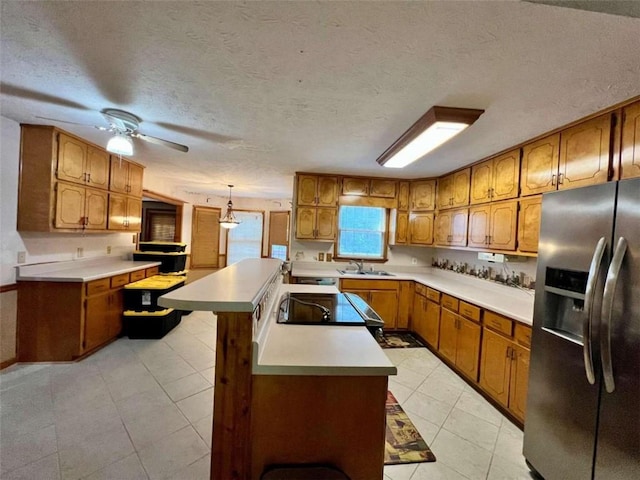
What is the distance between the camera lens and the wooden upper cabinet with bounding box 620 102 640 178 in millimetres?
1620

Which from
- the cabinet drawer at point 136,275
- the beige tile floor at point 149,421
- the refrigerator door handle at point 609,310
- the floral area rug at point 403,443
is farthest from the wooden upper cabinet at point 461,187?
the cabinet drawer at point 136,275

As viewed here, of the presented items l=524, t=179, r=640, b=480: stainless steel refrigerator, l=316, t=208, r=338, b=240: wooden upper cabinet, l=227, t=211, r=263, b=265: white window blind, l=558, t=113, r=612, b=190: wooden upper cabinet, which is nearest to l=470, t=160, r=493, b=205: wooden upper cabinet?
l=558, t=113, r=612, b=190: wooden upper cabinet

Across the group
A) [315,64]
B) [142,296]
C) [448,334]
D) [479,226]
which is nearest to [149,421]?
[142,296]

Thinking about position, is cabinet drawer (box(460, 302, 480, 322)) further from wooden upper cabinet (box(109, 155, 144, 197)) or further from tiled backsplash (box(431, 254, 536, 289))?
wooden upper cabinet (box(109, 155, 144, 197))

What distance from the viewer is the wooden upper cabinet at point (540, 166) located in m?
2.15

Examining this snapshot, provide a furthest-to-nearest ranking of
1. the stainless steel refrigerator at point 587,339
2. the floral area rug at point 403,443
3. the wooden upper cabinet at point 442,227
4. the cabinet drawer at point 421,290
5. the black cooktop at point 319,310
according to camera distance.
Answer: the wooden upper cabinet at point 442,227, the cabinet drawer at point 421,290, the floral area rug at point 403,443, the black cooktop at point 319,310, the stainless steel refrigerator at point 587,339

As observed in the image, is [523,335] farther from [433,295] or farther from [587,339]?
[433,295]

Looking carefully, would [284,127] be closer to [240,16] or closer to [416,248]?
[240,16]

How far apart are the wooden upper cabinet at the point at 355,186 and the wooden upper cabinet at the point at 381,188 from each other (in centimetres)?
9

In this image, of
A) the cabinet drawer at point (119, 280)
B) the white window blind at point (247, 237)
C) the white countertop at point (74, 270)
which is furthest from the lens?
the white window blind at point (247, 237)

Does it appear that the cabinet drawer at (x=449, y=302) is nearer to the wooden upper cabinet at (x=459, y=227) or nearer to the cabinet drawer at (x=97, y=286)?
the wooden upper cabinet at (x=459, y=227)

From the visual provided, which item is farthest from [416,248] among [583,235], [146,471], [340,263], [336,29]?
[146,471]

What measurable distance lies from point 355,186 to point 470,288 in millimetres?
2083

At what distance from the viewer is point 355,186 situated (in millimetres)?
4031
